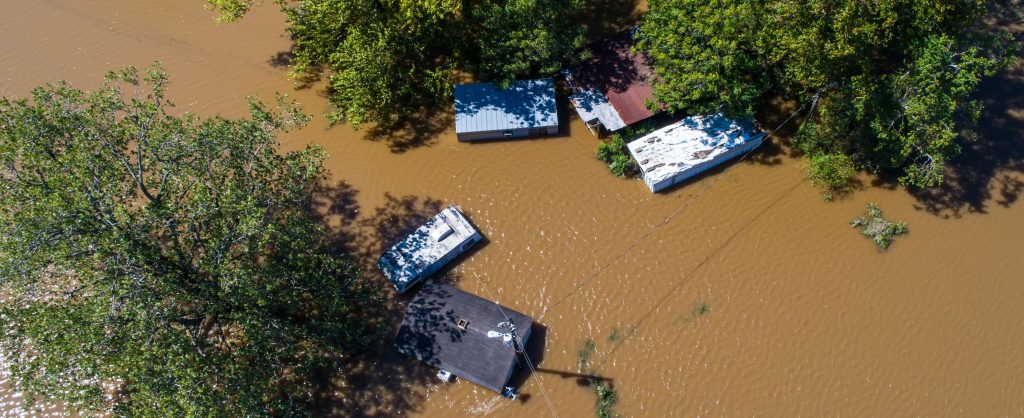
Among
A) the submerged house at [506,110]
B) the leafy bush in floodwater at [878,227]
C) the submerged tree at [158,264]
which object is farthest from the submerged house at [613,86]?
the submerged tree at [158,264]

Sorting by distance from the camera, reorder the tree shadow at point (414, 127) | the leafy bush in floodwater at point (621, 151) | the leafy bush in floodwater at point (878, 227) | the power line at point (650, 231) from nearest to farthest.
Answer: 1. the power line at point (650, 231)
2. the leafy bush in floodwater at point (878, 227)
3. the leafy bush in floodwater at point (621, 151)
4. the tree shadow at point (414, 127)

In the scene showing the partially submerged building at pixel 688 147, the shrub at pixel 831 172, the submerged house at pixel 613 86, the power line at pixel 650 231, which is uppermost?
the submerged house at pixel 613 86

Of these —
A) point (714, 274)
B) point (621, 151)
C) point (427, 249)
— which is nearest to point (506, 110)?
point (621, 151)

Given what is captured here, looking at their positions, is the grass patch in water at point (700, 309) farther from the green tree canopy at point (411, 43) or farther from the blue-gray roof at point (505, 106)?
the green tree canopy at point (411, 43)

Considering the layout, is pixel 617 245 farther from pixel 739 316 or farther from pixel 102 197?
pixel 102 197

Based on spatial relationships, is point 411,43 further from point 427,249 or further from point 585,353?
point 585,353

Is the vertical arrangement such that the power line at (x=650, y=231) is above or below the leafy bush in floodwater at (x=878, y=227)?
above

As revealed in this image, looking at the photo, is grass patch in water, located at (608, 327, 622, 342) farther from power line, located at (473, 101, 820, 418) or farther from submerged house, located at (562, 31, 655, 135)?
submerged house, located at (562, 31, 655, 135)

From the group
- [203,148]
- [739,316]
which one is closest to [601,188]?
[739,316]
